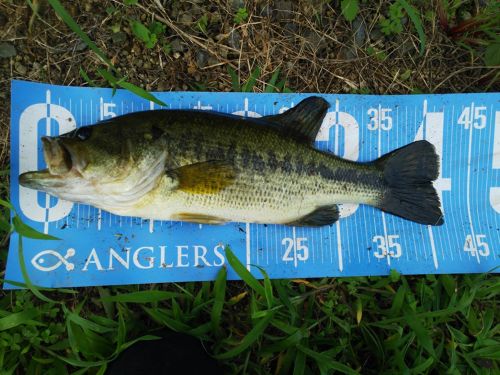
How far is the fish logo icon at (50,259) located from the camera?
2988 mm

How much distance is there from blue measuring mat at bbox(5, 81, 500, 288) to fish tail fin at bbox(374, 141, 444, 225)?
0.20 m

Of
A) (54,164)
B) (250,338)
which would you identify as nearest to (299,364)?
(250,338)

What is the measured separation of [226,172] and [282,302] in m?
1.18

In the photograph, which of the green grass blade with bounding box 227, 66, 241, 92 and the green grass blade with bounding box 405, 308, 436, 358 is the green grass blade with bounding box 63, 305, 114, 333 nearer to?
the green grass blade with bounding box 227, 66, 241, 92

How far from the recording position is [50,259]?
118 inches

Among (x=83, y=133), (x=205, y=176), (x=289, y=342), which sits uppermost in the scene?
(x=83, y=133)

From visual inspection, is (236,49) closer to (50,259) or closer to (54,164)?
(54,164)

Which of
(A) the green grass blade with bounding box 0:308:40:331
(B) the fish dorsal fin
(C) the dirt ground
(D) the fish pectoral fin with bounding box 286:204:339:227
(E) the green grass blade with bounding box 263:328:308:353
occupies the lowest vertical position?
(E) the green grass blade with bounding box 263:328:308:353

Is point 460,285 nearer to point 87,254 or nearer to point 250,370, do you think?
point 250,370

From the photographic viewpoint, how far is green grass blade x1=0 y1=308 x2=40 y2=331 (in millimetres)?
2789

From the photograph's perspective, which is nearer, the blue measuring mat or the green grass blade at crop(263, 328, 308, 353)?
the green grass blade at crop(263, 328, 308, 353)

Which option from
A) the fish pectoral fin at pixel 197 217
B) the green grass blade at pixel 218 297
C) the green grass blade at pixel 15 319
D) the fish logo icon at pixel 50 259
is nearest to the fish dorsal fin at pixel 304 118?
the fish pectoral fin at pixel 197 217

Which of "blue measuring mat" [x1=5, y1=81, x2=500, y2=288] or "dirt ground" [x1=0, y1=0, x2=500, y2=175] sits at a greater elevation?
"dirt ground" [x1=0, y1=0, x2=500, y2=175]

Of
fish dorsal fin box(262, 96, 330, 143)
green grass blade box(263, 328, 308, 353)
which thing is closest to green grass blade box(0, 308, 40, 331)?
green grass blade box(263, 328, 308, 353)
